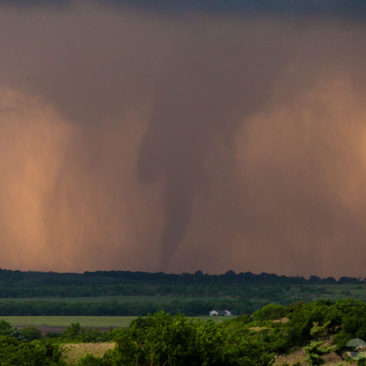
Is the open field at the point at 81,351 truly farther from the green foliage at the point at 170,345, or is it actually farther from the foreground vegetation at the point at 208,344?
the green foliage at the point at 170,345

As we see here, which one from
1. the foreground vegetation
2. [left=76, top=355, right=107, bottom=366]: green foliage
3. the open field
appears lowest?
the open field

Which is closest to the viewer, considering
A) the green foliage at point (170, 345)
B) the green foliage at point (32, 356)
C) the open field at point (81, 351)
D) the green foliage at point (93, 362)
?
the green foliage at point (170, 345)

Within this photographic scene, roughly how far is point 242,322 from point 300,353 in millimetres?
44735

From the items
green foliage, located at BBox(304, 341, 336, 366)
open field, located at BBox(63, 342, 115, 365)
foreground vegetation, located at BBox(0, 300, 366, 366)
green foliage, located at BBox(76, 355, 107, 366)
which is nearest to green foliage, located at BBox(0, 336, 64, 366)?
foreground vegetation, located at BBox(0, 300, 366, 366)

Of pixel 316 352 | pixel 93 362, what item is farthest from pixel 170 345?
pixel 316 352

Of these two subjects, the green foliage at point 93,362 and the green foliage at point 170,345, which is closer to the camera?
the green foliage at point 170,345

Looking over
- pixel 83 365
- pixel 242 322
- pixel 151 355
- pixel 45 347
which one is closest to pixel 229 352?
pixel 151 355

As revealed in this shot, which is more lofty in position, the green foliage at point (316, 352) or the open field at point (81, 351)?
the green foliage at point (316, 352)

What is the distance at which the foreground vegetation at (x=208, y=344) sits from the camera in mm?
52625

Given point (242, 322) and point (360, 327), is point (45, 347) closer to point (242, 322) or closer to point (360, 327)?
point (360, 327)

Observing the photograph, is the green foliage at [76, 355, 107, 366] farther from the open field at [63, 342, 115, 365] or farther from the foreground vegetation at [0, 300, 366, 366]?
the open field at [63, 342, 115, 365]

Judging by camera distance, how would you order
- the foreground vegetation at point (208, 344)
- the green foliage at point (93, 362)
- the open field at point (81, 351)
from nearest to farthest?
the foreground vegetation at point (208, 344)
the green foliage at point (93, 362)
the open field at point (81, 351)

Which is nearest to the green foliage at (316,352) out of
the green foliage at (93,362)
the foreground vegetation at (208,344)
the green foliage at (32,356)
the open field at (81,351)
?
the foreground vegetation at (208,344)

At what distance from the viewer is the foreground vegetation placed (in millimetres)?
52625
